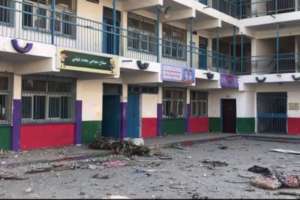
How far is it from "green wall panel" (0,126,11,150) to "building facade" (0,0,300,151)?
40 millimetres

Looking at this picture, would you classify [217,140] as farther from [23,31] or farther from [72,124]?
[23,31]

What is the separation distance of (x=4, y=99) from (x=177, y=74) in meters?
8.31

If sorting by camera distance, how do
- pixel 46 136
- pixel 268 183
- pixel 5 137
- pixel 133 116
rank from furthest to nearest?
pixel 133 116
pixel 46 136
pixel 5 137
pixel 268 183

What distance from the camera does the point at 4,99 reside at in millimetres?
15445

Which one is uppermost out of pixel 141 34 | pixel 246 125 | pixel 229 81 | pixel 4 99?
pixel 141 34

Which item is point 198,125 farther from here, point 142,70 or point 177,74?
point 142,70

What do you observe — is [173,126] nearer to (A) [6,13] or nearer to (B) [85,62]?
(B) [85,62]

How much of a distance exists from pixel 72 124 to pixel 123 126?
325 cm

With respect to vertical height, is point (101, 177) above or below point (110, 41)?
below

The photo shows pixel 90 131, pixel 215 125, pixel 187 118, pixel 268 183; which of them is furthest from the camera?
pixel 215 125

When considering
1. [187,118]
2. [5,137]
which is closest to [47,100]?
[5,137]

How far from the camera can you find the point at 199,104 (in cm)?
2739

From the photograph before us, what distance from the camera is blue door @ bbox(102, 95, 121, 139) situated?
2058 centimetres

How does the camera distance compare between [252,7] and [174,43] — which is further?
[252,7]
